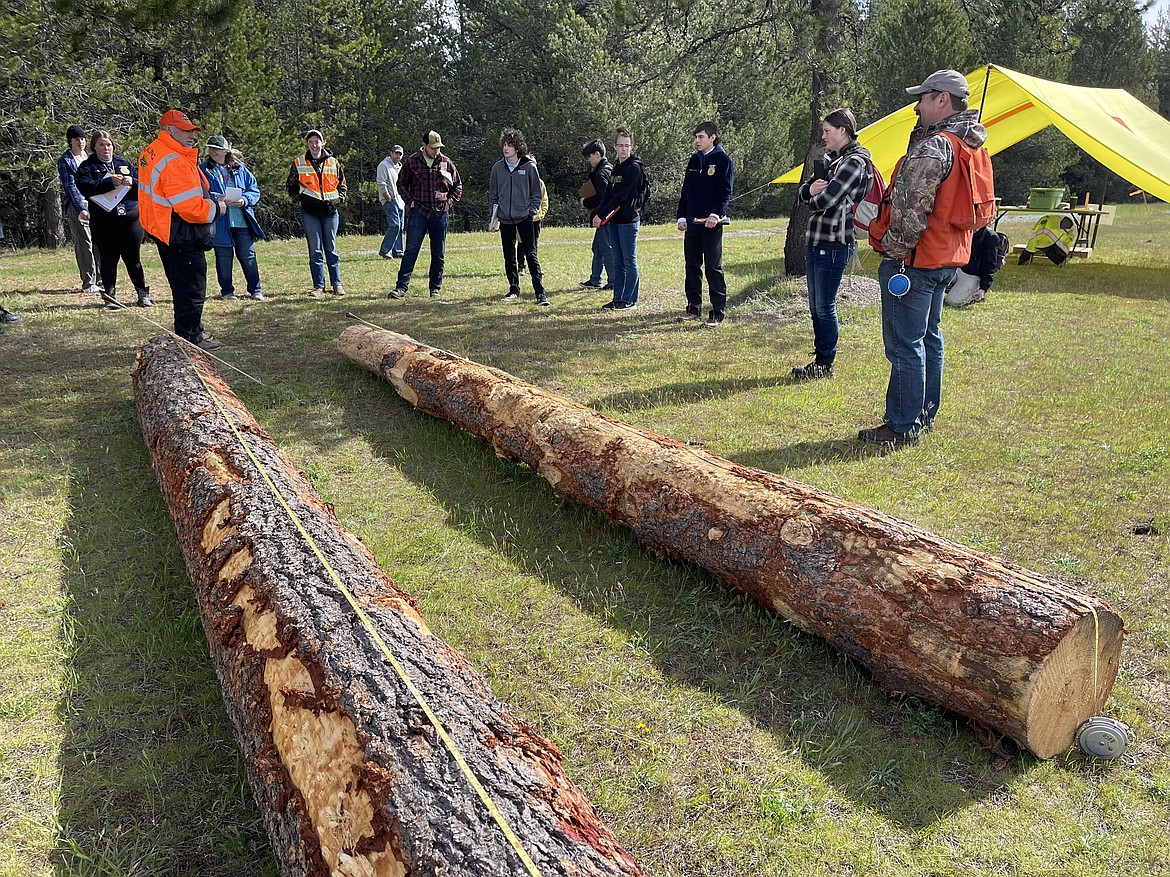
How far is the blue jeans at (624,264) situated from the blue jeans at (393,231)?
16.9 feet

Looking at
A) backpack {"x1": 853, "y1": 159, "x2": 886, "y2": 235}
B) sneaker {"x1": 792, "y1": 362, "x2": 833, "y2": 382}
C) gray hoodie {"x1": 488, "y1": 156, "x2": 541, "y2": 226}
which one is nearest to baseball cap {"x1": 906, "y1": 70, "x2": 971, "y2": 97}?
backpack {"x1": 853, "y1": 159, "x2": 886, "y2": 235}

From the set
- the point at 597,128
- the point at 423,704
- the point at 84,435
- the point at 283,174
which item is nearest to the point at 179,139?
the point at 84,435

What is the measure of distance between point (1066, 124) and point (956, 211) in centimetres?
776

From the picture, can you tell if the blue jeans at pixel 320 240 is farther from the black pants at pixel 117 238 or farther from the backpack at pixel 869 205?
the backpack at pixel 869 205

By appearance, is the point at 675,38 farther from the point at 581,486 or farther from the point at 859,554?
the point at 859,554

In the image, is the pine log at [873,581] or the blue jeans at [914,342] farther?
the blue jeans at [914,342]

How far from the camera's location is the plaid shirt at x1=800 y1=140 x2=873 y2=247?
551 cm

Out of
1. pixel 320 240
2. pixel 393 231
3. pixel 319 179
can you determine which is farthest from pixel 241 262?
pixel 393 231

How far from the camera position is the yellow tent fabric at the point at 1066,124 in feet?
33.5

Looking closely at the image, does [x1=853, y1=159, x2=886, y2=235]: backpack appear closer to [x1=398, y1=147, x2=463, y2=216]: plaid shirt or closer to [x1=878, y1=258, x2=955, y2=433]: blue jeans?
[x1=878, y1=258, x2=955, y2=433]: blue jeans

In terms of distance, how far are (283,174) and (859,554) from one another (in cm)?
2142

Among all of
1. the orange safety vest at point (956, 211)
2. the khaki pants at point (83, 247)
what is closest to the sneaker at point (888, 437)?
the orange safety vest at point (956, 211)

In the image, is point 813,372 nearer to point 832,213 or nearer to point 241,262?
point 832,213

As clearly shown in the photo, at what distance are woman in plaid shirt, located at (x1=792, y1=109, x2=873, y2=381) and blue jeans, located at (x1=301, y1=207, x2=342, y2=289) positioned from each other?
6106 millimetres
